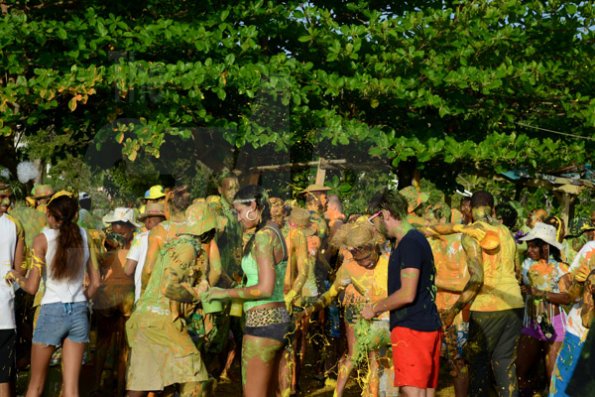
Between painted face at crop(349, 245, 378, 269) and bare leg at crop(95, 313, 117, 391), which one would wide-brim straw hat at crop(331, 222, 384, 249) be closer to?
painted face at crop(349, 245, 378, 269)

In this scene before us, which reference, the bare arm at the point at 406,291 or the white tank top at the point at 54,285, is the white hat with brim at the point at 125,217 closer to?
the white tank top at the point at 54,285

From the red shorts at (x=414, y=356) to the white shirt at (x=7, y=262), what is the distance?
111 inches

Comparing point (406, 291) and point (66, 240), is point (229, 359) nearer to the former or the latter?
point (66, 240)

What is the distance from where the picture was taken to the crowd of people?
21.6 feet

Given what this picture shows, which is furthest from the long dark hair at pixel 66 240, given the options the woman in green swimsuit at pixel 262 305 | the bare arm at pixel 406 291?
the bare arm at pixel 406 291

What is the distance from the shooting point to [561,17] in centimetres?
1425

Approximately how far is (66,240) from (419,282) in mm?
2575

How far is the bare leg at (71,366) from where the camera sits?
7098mm

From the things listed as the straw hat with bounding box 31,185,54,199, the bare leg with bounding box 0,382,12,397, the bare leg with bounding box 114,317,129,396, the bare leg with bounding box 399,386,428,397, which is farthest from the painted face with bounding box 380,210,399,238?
the straw hat with bounding box 31,185,54,199

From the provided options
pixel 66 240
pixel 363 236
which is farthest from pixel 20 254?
pixel 363 236

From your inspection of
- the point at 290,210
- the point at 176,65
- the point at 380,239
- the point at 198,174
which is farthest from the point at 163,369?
the point at 198,174

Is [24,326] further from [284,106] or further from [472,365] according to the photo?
[284,106]

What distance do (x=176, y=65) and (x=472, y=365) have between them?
5.56 metres

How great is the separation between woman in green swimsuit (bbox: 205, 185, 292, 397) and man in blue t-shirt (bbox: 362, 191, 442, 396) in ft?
2.10
